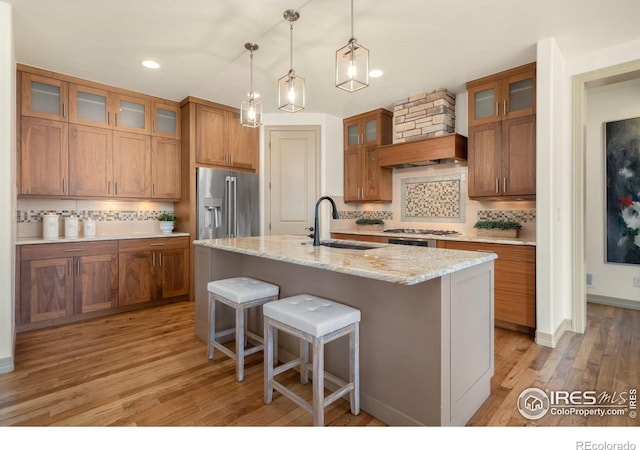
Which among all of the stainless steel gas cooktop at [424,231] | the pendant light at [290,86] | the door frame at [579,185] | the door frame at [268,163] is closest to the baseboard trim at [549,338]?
the door frame at [579,185]

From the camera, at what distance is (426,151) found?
3910 millimetres

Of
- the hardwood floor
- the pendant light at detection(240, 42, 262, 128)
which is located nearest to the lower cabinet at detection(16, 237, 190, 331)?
the hardwood floor

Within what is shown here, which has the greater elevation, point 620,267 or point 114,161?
point 114,161

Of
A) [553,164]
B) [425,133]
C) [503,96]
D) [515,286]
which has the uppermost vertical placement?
[503,96]

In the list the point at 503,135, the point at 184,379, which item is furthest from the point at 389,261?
the point at 503,135

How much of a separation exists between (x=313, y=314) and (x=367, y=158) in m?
3.42

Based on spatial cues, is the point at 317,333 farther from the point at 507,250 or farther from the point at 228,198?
the point at 228,198

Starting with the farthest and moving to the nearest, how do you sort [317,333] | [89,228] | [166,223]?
[166,223] → [89,228] → [317,333]

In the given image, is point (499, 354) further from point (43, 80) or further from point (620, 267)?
point (43, 80)

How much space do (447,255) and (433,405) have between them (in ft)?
2.55

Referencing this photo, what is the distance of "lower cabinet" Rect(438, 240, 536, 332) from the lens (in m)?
2.99

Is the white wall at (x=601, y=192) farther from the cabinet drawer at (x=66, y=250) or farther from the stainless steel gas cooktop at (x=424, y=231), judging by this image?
the cabinet drawer at (x=66, y=250)

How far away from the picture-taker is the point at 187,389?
2080 mm

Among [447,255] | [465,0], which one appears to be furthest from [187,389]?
[465,0]
